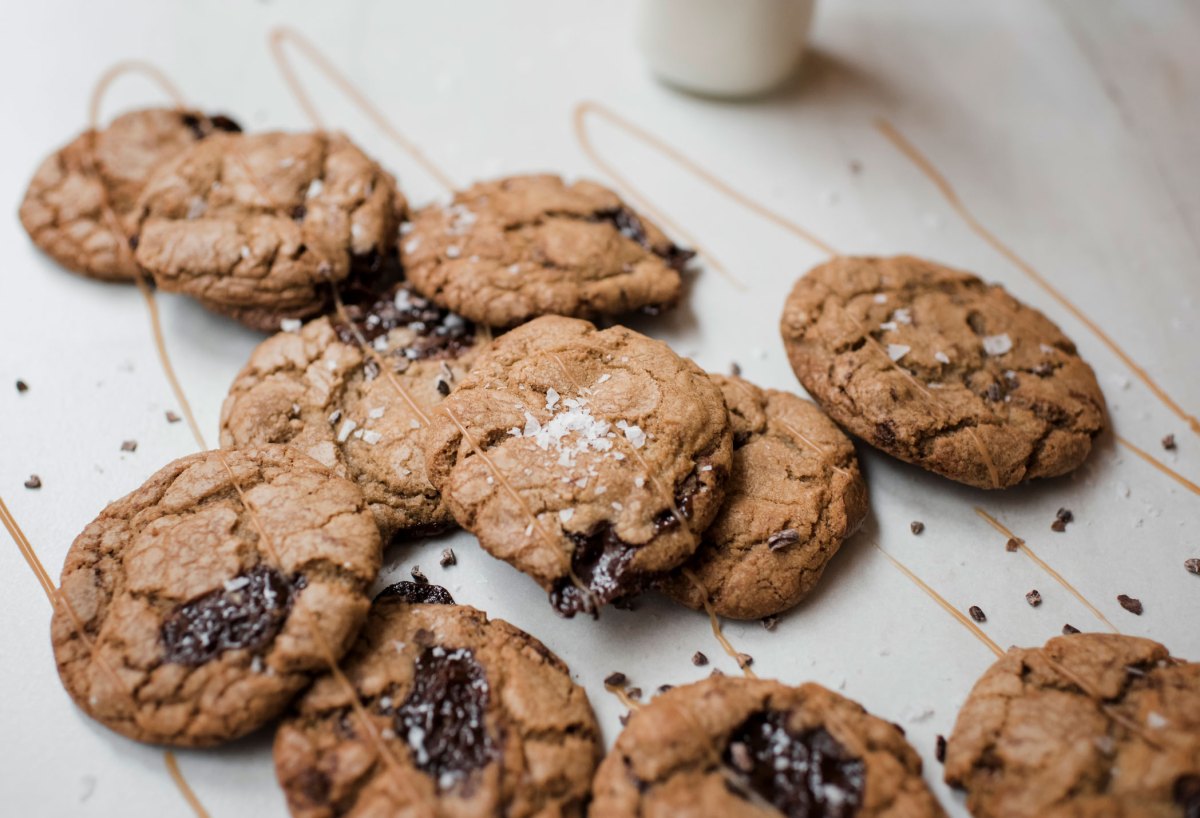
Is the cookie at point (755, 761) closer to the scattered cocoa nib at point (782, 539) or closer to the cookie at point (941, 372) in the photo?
the scattered cocoa nib at point (782, 539)

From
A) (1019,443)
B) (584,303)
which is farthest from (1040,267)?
(584,303)

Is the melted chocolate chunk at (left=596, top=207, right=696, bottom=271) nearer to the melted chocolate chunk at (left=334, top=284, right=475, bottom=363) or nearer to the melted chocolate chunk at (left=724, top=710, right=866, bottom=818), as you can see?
the melted chocolate chunk at (left=334, top=284, right=475, bottom=363)

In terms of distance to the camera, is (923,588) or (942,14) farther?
(942,14)

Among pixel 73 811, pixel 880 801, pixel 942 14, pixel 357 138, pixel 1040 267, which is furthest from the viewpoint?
pixel 942 14

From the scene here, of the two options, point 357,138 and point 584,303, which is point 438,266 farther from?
point 357,138

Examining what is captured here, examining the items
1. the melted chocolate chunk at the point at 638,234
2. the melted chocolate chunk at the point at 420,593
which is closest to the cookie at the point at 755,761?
the melted chocolate chunk at the point at 420,593

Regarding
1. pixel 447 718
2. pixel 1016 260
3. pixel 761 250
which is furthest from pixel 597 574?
pixel 1016 260

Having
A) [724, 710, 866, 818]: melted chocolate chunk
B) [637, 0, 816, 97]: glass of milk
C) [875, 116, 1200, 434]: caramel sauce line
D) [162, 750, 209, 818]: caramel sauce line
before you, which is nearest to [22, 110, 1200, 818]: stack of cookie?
[724, 710, 866, 818]: melted chocolate chunk
